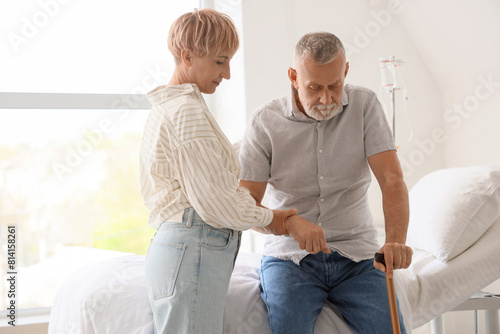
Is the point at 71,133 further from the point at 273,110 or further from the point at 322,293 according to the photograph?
the point at 322,293

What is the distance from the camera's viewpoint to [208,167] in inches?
52.5

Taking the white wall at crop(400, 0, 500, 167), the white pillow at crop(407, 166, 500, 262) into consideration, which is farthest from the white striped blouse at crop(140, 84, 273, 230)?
the white wall at crop(400, 0, 500, 167)

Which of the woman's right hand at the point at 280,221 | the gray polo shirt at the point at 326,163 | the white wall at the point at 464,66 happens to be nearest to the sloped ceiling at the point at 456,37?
the white wall at the point at 464,66

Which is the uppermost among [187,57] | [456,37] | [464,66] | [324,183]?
[456,37]

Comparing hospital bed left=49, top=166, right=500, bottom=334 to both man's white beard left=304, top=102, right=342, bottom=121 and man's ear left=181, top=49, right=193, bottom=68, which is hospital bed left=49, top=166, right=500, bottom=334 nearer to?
man's white beard left=304, top=102, right=342, bottom=121

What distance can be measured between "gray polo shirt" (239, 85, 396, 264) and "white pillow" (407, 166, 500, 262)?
0.32 meters

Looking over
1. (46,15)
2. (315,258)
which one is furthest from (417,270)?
(46,15)

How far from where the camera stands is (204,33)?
1.41 meters

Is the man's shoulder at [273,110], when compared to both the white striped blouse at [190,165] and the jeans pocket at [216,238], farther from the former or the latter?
the jeans pocket at [216,238]

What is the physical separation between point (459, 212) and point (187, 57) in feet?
3.59

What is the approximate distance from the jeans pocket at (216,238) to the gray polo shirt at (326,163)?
0.32m

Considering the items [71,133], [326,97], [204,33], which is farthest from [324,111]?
[71,133]

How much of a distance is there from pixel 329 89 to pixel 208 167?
0.53 metres

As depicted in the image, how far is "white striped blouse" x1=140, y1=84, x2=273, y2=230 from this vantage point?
133 cm
